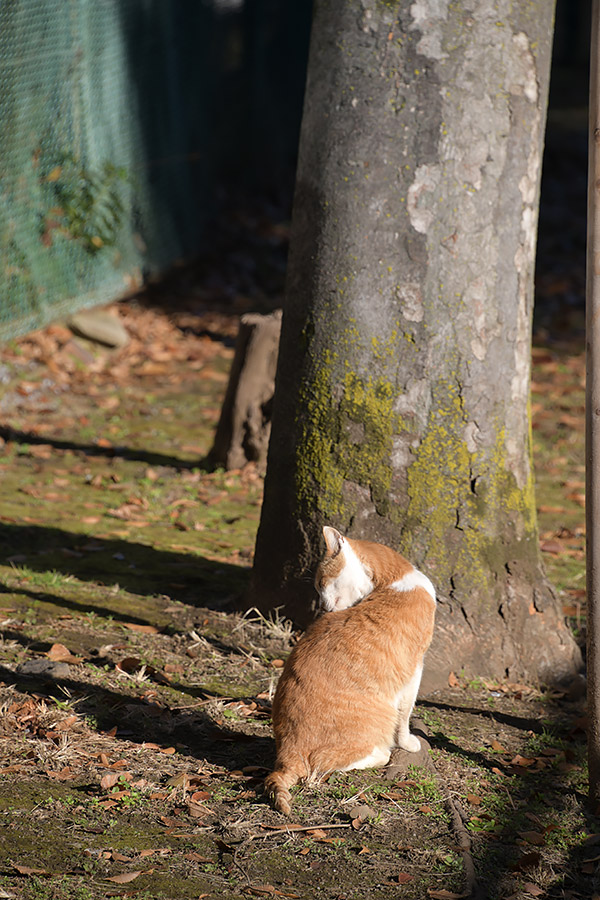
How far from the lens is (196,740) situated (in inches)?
148

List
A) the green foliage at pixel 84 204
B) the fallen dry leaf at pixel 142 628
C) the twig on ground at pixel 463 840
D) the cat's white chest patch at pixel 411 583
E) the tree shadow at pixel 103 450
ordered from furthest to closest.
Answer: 1. the green foliage at pixel 84 204
2. the tree shadow at pixel 103 450
3. the fallen dry leaf at pixel 142 628
4. the cat's white chest patch at pixel 411 583
5. the twig on ground at pixel 463 840

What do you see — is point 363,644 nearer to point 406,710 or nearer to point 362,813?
point 406,710

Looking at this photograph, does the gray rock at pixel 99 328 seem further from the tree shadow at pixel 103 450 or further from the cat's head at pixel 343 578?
the cat's head at pixel 343 578

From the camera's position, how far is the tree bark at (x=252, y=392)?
7.07 meters

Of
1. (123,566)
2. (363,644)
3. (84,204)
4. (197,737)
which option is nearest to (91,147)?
(84,204)

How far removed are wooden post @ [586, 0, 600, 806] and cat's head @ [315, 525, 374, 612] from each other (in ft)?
2.69

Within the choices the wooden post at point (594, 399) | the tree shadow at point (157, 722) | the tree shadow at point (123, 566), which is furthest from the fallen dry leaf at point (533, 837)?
the tree shadow at point (123, 566)

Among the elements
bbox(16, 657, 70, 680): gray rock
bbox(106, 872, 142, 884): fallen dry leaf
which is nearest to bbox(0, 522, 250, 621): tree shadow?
bbox(16, 657, 70, 680): gray rock

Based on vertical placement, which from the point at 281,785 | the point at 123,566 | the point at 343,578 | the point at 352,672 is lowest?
the point at 123,566

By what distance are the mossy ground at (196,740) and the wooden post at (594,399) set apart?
473 mm

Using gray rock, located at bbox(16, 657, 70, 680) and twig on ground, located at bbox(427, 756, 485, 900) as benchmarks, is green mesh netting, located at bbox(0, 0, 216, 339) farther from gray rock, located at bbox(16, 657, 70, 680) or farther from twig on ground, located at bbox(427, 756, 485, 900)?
twig on ground, located at bbox(427, 756, 485, 900)

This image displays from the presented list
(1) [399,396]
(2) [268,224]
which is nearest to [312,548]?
(1) [399,396]

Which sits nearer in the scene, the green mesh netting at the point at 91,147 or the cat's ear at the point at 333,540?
the cat's ear at the point at 333,540

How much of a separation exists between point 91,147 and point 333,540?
773 cm
